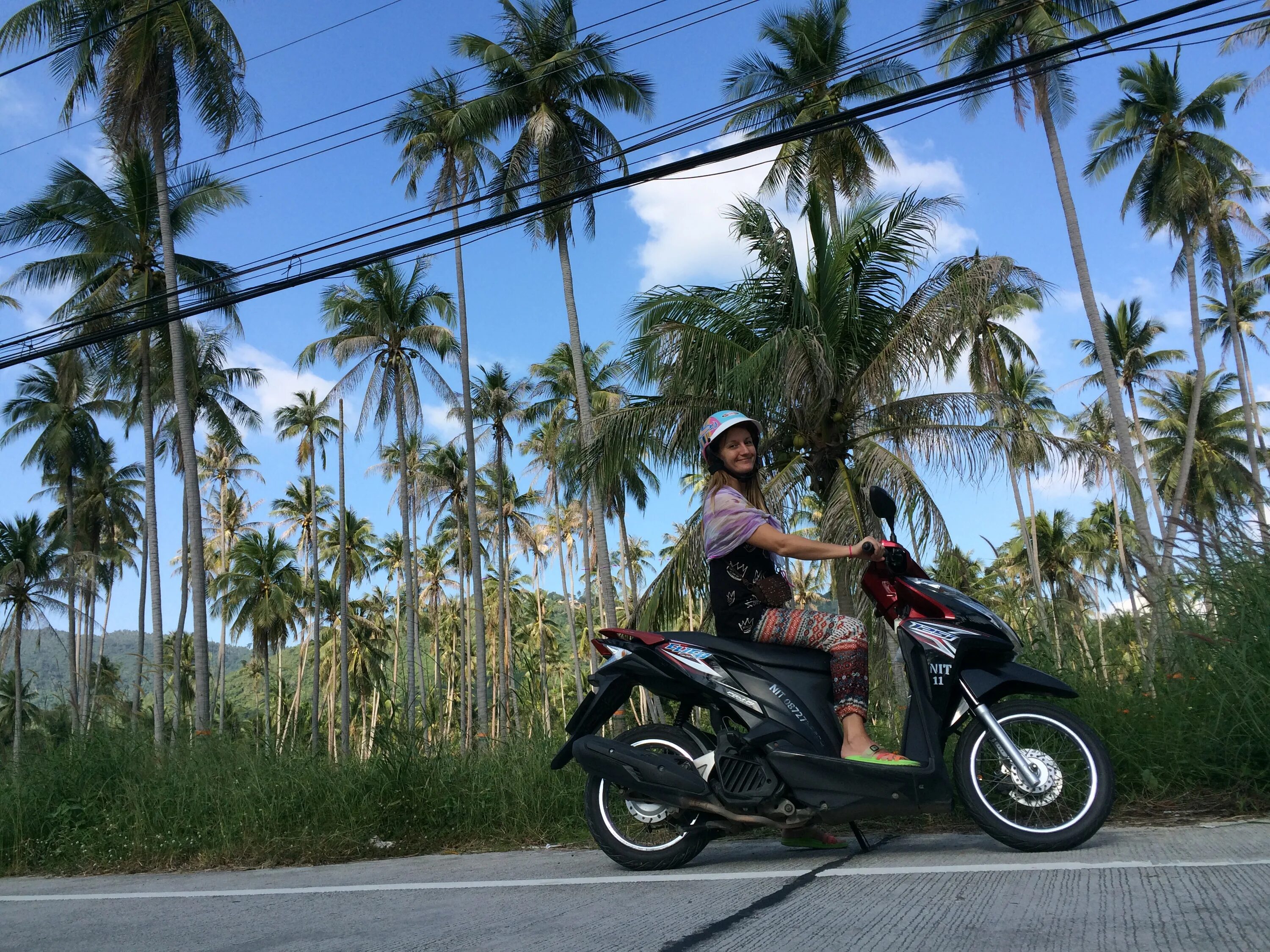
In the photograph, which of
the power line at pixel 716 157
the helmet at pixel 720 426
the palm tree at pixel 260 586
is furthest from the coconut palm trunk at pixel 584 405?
the palm tree at pixel 260 586

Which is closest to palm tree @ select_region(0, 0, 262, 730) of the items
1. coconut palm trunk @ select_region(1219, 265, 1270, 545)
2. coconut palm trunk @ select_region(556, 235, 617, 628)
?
coconut palm trunk @ select_region(556, 235, 617, 628)

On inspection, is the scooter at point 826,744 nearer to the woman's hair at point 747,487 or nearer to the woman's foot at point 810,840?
the woman's foot at point 810,840

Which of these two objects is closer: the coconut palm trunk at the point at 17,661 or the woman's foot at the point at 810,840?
the woman's foot at the point at 810,840

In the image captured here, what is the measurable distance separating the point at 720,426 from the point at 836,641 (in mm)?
1110

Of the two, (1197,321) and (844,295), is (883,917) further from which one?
(1197,321)

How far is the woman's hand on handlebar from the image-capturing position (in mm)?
4047

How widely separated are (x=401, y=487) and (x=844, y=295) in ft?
89.0

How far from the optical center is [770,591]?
442 cm

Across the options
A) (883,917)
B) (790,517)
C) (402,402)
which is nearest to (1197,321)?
(790,517)

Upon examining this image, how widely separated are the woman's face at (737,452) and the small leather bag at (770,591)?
0.53 m

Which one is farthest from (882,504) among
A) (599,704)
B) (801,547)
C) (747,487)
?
(599,704)

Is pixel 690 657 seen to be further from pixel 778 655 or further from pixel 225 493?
pixel 225 493

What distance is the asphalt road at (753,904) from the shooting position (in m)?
2.68

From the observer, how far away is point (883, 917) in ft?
9.53
